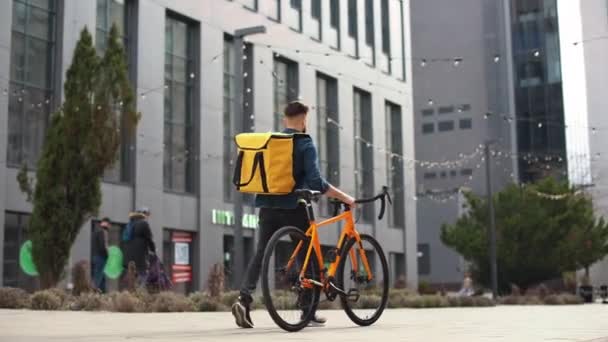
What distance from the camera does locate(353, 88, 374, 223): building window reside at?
138 feet

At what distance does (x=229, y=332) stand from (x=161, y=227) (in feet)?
75.6

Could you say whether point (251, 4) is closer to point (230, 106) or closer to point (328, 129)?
point (230, 106)

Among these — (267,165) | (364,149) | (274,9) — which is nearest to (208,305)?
(267,165)

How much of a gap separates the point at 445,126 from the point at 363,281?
6189 centimetres

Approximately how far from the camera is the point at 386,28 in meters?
45.8

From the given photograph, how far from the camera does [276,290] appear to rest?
680cm

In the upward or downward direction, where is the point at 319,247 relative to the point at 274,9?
downward

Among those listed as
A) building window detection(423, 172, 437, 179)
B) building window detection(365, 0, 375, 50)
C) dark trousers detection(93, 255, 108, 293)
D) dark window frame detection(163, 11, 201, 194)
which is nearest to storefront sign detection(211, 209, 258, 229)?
dark window frame detection(163, 11, 201, 194)

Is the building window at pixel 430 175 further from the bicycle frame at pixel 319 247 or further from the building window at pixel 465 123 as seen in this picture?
the bicycle frame at pixel 319 247

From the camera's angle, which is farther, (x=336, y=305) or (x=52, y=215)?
(x=52, y=215)

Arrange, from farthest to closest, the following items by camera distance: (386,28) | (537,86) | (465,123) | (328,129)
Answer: (465,123)
(537,86)
(386,28)
(328,129)

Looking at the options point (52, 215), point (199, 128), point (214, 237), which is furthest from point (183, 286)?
point (52, 215)

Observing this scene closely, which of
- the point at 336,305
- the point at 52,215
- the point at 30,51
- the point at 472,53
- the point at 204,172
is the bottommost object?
the point at 336,305

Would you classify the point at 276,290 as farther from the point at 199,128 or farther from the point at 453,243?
the point at 453,243
